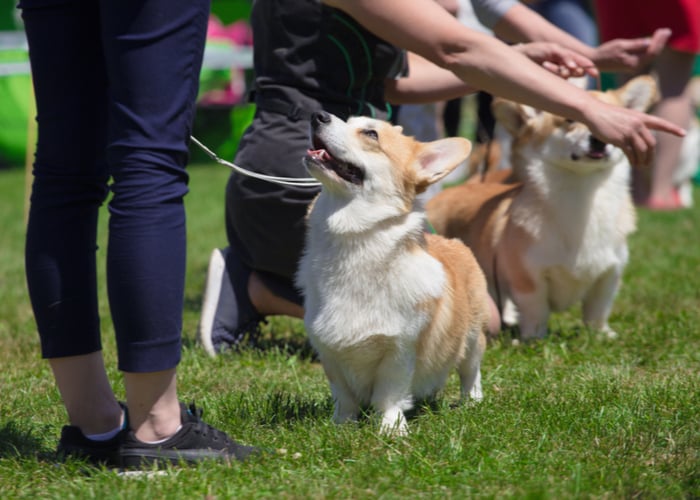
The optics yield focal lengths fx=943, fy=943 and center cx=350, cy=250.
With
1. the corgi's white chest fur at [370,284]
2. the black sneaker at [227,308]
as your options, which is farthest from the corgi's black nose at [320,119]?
the black sneaker at [227,308]

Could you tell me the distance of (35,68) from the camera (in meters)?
1.96

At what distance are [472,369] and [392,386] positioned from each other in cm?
43

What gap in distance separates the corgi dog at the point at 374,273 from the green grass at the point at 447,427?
4.0 inches

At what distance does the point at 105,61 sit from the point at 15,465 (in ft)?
2.92

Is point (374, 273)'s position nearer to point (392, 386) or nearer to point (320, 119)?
point (392, 386)

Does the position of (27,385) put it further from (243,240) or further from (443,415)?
(443,415)

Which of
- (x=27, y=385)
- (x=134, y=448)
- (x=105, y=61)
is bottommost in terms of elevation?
(x=27, y=385)

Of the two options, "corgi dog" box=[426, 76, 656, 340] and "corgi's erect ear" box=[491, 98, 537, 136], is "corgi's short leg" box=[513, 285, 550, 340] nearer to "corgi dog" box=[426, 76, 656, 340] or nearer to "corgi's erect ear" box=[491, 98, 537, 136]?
"corgi dog" box=[426, 76, 656, 340]

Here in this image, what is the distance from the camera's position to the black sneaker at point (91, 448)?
2008 mm

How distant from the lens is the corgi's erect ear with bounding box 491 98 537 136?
383 cm

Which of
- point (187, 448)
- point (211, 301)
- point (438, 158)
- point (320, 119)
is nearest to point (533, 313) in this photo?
point (211, 301)

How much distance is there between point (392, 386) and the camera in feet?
7.60

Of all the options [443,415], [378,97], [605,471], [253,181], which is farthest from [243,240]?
[605,471]

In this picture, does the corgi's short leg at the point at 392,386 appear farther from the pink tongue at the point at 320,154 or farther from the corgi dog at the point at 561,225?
the corgi dog at the point at 561,225
